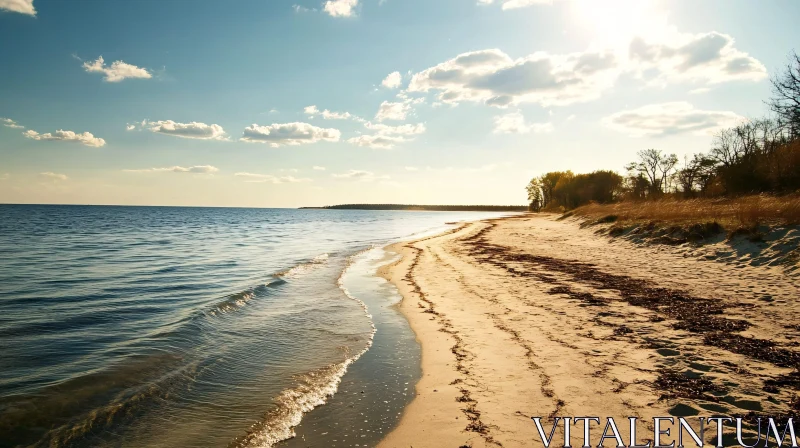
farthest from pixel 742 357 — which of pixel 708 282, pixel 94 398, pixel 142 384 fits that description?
pixel 94 398

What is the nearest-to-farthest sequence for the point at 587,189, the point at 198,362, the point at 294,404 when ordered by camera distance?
1. the point at 294,404
2. the point at 198,362
3. the point at 587,189

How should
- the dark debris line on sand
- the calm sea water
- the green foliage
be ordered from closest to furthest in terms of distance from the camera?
the calm sea water < the dark debris line on sand < the green foliage

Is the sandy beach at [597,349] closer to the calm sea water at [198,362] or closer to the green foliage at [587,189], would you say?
the calm sea water at [198,362]

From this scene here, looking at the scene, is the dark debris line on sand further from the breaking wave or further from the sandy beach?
the breaking wave

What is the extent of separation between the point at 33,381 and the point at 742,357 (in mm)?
12126

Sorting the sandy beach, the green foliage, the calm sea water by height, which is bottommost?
the calm sea water

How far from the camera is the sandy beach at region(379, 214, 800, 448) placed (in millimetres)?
5059

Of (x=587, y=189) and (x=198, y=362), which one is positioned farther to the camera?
(x=587, y=189)

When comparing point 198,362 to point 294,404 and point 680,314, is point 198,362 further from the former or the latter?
point 680,314

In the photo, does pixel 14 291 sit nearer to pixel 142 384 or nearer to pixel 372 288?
pixel 142 384

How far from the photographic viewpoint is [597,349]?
7340 millimetres

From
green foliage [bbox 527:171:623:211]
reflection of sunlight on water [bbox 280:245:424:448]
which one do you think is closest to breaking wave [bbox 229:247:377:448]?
reflection of sunlight on water [bbox 280:245:424:448]

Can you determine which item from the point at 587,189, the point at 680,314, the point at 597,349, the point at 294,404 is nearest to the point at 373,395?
the point at 294,404

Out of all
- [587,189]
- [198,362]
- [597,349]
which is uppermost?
[587,189]
